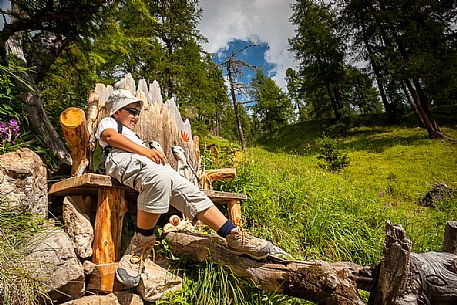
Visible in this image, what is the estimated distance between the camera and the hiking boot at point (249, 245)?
96.9 inches

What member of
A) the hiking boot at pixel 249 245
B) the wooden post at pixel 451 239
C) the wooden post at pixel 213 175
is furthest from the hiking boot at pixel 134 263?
the wooden post at pixel 451 239

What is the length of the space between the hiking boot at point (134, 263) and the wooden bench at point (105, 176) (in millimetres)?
273

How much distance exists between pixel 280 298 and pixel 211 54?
1195cm

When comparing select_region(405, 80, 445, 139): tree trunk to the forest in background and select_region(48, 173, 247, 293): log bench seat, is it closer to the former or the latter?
the forest in background

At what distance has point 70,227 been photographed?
293cm

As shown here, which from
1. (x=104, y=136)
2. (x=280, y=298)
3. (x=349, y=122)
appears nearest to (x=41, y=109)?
(x=104, y=136)

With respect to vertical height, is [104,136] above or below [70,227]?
above

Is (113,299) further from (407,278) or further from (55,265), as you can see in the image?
(407,278)

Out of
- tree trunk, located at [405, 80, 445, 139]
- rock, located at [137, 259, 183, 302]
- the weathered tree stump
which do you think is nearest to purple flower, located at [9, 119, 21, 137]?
rock, located at [137, 259, 183, 302]

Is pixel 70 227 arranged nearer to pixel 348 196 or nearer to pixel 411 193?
pixel 348 196

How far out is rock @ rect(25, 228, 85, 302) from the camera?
2.28 m

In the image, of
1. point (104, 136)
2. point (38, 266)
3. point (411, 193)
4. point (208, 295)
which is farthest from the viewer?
point (411, 193)

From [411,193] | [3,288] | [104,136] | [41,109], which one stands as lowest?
[411,193]

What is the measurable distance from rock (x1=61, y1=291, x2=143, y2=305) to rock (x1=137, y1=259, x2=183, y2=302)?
0.25 ft
